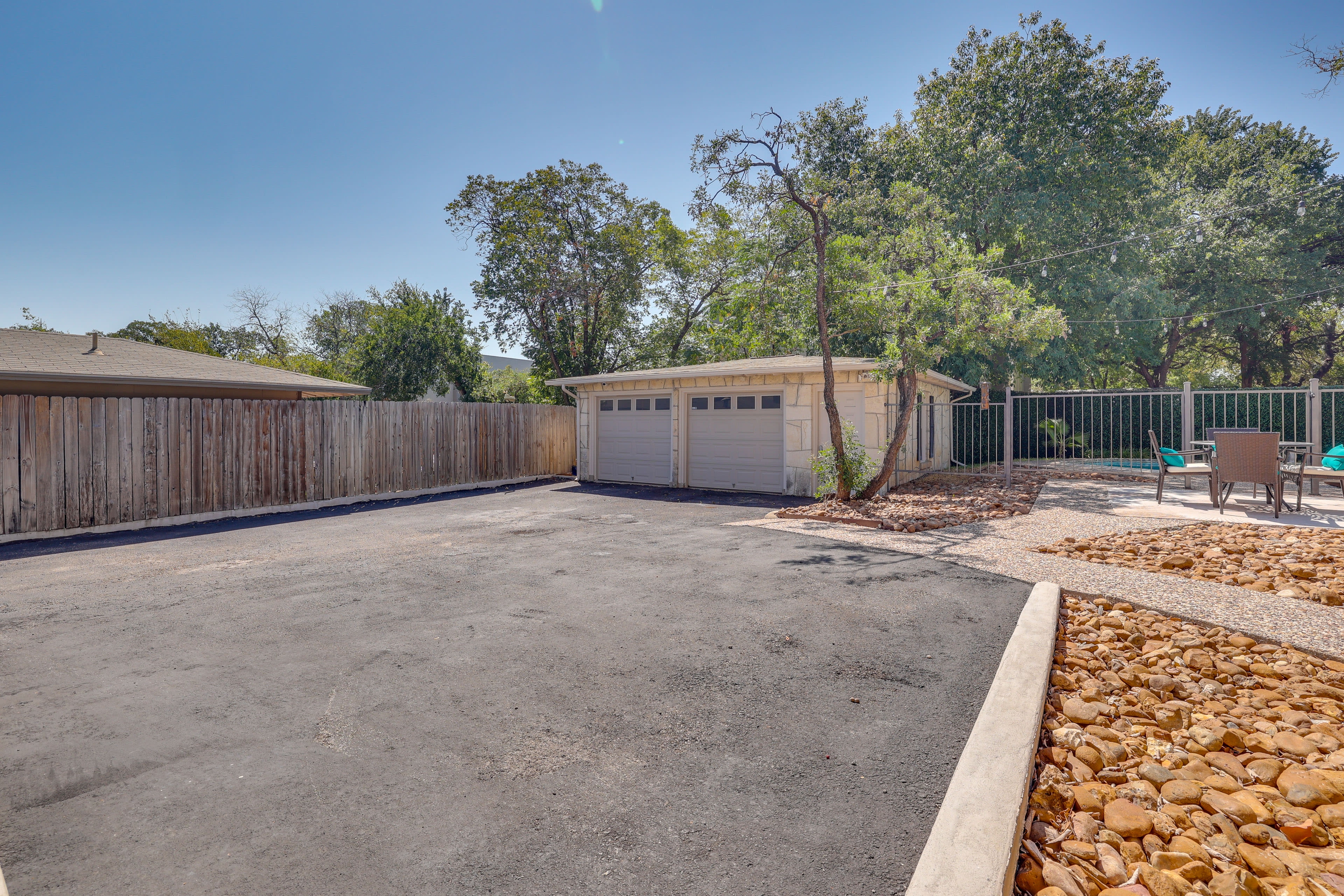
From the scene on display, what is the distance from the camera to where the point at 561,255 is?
879 inches

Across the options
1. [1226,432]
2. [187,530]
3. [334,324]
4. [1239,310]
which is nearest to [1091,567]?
[1226,432]

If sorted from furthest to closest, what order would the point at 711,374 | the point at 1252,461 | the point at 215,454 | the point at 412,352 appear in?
the point at 412,352 < the point at 711,374 < the point at 215,454 < the point at 1252,461

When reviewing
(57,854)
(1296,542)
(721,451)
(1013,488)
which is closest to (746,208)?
(721,451)

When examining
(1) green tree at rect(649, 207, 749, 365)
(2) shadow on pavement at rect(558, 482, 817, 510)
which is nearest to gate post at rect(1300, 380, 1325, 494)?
(2) shadow on pavement at rect(558, 482, 817, 510)

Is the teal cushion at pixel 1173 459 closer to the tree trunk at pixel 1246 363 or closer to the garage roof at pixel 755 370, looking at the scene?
the garage roof at pixel 755 370

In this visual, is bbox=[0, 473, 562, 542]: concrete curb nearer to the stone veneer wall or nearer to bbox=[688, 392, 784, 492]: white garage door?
the stone veneer wall

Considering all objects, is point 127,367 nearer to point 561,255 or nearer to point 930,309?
point 930,309

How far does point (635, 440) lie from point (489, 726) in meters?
11.4

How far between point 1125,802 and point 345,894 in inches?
99.2

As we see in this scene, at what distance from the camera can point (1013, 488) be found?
1140 cm

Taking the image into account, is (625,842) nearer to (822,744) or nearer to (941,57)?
(822,744)

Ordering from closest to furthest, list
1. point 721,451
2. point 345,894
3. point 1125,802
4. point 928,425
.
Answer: point 345,894
point 1125,802
point 721,451
point 928,425

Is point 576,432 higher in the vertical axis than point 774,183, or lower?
lower

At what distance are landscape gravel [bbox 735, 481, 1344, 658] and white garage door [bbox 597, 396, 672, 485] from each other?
17.3 feet
